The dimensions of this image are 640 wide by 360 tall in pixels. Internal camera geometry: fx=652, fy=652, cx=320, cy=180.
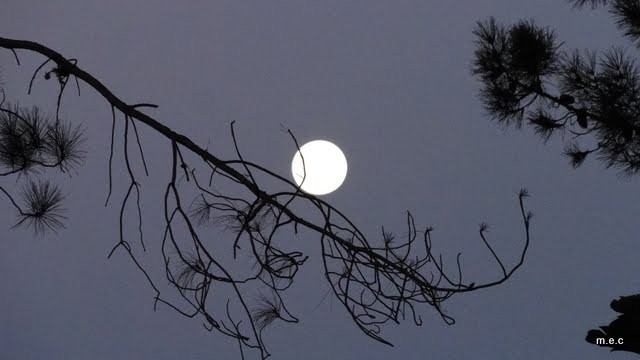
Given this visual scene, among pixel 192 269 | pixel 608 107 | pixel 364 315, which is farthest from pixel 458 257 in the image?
pixel 608 107

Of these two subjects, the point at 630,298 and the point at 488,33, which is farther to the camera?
the point at 488,33

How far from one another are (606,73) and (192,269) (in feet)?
10.5

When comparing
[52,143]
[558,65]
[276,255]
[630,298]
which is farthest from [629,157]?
[52,143]

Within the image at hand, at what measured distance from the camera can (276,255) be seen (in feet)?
6.96

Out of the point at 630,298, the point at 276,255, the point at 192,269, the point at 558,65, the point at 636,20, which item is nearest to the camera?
the point at 276,255

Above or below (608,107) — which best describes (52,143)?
below

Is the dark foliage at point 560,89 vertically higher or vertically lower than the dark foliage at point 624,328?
higher

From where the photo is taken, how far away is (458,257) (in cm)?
214

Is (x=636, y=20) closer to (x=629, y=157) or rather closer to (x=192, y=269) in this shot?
(x=629, y=157)

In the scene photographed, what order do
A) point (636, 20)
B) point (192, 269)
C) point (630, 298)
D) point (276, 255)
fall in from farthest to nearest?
point (636, 20), point (630, 298), point (192, 269), point (276, 255)

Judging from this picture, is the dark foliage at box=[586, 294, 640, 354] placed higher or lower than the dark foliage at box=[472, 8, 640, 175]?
lower

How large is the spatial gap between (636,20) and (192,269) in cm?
333

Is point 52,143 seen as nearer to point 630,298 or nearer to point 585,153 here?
point 630,298

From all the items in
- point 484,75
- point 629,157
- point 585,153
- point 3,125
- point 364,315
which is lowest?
point 364,315
